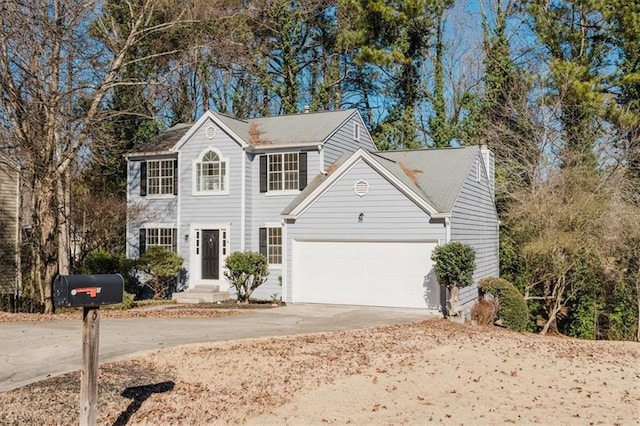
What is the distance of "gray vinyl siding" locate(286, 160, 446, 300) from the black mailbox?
12148 mm

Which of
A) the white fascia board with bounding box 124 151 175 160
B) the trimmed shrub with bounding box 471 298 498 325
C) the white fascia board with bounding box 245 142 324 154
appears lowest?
the trimmed shrub with bounding box 471 298 498 325

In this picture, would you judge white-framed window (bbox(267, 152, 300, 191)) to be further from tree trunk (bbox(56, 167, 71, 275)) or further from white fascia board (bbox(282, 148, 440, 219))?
tree trunk (bbox(56, 167, 71, 275))

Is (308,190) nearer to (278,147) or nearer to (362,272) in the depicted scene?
(278,147)

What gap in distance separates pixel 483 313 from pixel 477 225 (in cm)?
351

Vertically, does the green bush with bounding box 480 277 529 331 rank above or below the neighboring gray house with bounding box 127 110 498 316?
below

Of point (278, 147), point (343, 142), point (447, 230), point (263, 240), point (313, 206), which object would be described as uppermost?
point (343, 142)

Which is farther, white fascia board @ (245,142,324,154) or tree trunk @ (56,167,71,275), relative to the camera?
white fascia board @ (245,142,324,154)

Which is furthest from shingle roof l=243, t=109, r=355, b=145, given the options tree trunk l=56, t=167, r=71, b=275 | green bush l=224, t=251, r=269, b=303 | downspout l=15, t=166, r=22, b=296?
downspout l=15, t=166, r=22, b=296

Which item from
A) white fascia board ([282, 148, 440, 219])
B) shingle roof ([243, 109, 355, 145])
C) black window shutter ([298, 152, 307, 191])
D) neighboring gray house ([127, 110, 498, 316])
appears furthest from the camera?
shingle roof ([243, 109, 355, 145])

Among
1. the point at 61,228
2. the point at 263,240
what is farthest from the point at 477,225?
the point at 61,228

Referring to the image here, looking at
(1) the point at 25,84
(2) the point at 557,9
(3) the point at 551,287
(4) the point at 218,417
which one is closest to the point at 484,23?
(2) the point at 557,9

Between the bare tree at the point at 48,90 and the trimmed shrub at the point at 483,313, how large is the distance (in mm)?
12406

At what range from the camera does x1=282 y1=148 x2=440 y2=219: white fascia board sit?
55.5 feet

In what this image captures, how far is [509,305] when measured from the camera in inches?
703
